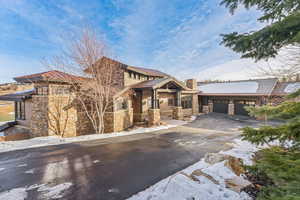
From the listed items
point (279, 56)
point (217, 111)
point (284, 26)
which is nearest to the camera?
point (284, 26)

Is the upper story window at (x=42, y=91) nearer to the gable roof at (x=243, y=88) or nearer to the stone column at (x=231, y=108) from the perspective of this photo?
the gable roof at (x=243, y=88)

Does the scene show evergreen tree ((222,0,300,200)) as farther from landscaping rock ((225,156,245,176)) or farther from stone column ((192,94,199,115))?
stone column ((192,94,199,115))

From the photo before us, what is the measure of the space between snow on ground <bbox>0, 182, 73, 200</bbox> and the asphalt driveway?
0.07 metres

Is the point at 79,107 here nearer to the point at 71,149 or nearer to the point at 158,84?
the point at 71,149

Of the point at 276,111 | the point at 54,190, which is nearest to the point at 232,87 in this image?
the point at 276,111

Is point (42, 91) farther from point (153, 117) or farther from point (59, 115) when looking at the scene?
point (153, 117)

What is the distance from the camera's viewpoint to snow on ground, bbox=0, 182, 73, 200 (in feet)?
10.9

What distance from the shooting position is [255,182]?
3.84 m

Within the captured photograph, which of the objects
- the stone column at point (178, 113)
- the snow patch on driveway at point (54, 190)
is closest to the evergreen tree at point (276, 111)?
the snow patch on driveway at point (54, 190)

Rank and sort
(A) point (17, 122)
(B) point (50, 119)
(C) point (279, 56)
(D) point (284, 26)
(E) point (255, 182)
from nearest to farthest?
(D) point (284, 26), (C) point (279, 56), (E) point (255, 182), (B) point (50, 119), (A) point (17, 122)

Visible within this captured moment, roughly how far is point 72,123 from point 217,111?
18821 mm

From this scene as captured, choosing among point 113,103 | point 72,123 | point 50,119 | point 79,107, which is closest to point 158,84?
point 113,103

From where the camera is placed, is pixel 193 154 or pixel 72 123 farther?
pixel 72 123

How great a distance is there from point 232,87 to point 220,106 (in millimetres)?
3368
